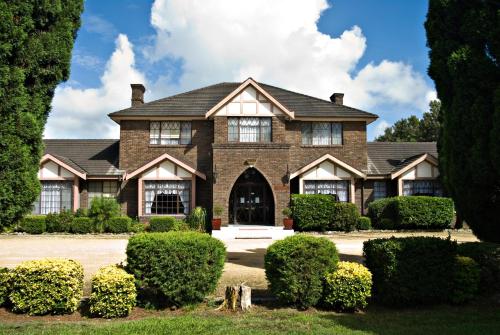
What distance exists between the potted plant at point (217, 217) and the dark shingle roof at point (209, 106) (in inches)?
222

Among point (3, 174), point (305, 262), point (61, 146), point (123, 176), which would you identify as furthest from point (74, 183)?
point (305, 262)

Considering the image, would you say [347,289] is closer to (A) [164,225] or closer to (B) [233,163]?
(A) [164,225]

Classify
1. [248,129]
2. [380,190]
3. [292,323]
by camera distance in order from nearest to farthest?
[292,323], [248,129], [380,190]

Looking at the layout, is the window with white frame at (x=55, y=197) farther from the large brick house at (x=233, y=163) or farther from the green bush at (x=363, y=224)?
the green bush at (x=363, y=224)

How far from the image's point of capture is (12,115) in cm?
743

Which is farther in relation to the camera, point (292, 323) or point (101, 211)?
point (101, 211)

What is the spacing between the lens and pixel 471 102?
9109 millimetres

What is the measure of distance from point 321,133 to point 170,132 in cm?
895

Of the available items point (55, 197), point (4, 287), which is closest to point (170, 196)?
point (55, 197)

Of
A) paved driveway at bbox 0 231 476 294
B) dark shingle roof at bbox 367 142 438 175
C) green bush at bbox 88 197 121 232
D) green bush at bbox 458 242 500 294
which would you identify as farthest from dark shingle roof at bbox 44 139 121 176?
green bush at bbox 458 242 500 294

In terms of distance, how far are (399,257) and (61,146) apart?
976 inches

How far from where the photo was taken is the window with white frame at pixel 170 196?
23.8m

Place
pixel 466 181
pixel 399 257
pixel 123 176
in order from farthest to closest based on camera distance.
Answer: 1. pixel 123 176
2. pixel 466 181
3. pixel 399 257

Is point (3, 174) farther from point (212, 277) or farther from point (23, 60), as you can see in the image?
point (212, 277)
